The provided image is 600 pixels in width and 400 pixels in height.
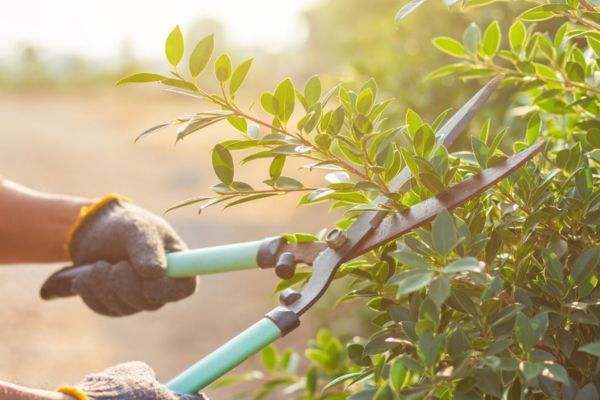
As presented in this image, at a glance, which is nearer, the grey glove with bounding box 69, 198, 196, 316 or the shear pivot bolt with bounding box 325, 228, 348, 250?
the shear pivot bolt with bounding box 325, 228, 348, 250

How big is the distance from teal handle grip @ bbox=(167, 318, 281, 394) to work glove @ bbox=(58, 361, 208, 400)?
0.02m

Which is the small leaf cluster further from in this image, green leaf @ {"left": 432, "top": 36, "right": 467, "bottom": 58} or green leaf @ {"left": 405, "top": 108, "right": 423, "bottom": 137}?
green leaf @ {"left": 432, "top": 36, "right": 467, "bottom": 58}

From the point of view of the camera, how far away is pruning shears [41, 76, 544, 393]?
1.16 metres

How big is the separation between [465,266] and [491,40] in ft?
1.85

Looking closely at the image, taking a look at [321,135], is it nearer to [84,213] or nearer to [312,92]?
[312,92]

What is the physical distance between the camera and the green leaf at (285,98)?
1.22m

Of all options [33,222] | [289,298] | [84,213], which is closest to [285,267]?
[289,298]

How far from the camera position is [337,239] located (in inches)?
53.2

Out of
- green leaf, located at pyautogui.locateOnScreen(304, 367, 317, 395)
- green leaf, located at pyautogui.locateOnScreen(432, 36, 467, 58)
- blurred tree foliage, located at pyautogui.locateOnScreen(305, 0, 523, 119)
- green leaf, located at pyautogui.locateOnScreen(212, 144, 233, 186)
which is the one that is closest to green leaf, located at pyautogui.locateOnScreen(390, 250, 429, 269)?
green leaf, located at pyautogui.locateOnScreen(212, 144, 233, 186)

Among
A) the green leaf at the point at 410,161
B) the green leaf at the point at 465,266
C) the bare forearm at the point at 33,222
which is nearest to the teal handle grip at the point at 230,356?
the green leaf at the point at 410,161

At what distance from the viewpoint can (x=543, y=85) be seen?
1482 mm

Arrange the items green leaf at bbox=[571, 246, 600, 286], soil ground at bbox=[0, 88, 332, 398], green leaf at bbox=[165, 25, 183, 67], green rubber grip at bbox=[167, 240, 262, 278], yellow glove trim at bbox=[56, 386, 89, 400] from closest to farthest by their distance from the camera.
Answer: green leaf at bbox=[571, 246, 600, 286]
green leaf at bbox=[165, 25, 183, 67]
yellow glove trim at bbox=[56, 386, 89, 400]
green rubber grip at bbox=[167, 240, 262, 278]
soil ground at bbox=[0, 88, 332, 398]

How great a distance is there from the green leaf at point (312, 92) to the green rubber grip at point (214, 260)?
1.40ft

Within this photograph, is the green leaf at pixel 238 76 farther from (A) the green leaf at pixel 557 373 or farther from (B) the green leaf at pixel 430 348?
(A) the green leaf at pixel 557 373
